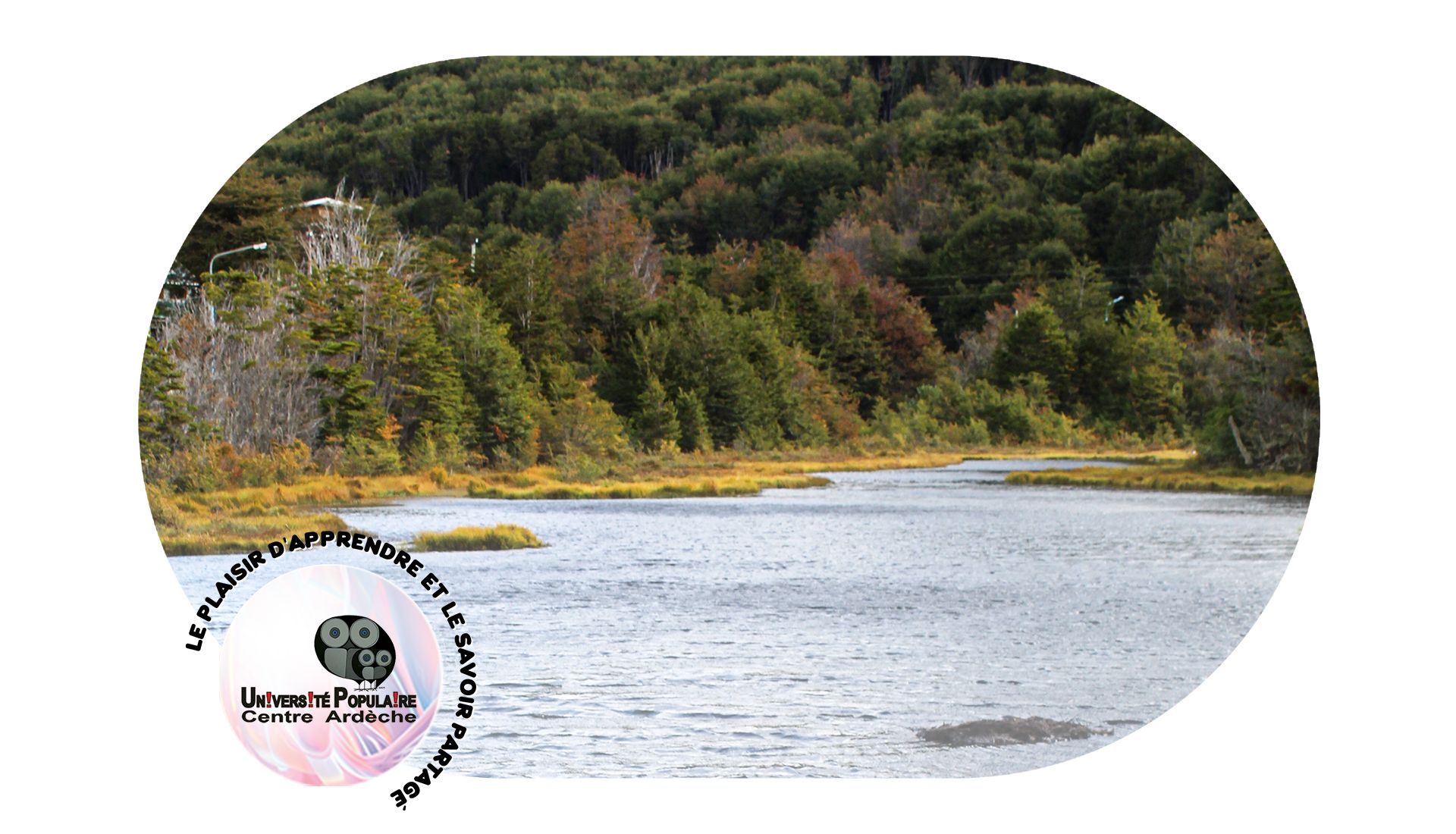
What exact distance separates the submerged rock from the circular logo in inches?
90.4

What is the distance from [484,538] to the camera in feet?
28.2

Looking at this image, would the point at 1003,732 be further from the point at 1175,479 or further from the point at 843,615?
the point at 1175,479

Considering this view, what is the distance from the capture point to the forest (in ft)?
27.7

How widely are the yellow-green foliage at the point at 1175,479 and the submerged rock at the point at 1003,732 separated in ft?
3.64

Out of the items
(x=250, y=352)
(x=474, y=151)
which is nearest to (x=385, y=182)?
(x=474, y=151)

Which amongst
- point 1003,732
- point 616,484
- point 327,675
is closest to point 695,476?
point 616,484

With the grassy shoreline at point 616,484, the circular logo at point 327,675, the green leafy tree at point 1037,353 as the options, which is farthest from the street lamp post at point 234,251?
the green leafy tree at point 1037,353

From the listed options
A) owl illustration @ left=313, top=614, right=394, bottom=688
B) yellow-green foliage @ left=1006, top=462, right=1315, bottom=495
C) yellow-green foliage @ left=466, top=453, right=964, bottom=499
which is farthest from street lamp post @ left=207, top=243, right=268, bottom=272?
yellow-green foliage @ left=1006, top=462, right=1315, bottom=495

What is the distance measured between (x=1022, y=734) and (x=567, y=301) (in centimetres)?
295

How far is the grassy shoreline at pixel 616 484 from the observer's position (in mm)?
8438

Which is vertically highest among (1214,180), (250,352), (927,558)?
(1214,180)

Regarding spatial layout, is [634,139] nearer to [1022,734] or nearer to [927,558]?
[927,558]

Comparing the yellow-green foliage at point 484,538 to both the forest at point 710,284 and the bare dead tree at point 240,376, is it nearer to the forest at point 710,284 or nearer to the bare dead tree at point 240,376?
the forest at point 710,284

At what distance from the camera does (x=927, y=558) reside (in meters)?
8.57
